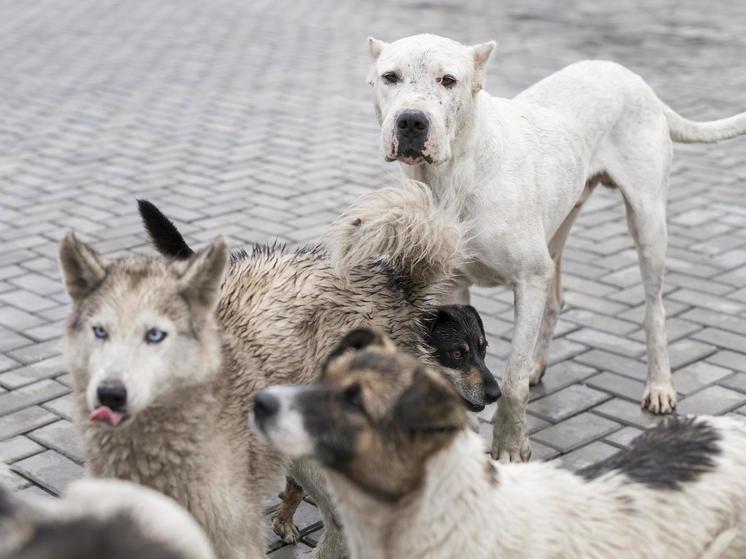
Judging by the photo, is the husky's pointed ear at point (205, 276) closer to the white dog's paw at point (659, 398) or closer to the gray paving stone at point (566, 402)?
the gray paving stone at point (566, 402)

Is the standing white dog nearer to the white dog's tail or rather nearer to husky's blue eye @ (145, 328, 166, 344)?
the white dog's tail

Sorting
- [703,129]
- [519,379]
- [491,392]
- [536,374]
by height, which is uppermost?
[703,129]

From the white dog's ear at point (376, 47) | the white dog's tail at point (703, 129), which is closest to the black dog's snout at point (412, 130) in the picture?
the white dog's ear at point (376, 47)

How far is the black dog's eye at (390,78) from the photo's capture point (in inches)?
197

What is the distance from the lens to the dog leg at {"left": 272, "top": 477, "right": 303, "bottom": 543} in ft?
15.4

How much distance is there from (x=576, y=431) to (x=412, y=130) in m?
1.88

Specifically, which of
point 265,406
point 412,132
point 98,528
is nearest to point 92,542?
point 98,528

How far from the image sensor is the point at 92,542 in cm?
177

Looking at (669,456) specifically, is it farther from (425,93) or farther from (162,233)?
(162,233)

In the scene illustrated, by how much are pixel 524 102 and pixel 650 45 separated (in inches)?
433

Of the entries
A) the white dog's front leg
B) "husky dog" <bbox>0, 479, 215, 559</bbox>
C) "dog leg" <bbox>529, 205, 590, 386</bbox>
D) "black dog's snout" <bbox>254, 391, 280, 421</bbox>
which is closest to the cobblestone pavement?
"dog leg" <bbox>529, 205, 590, 386</bbox>

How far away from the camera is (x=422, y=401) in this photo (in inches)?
117

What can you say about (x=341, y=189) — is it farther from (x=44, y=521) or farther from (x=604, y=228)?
(x=44, y=521)

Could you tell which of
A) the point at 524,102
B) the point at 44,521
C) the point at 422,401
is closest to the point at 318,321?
the point at 422,401
